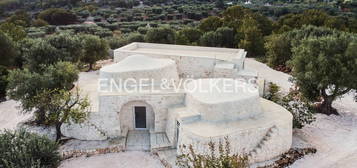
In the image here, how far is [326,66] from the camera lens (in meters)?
18.6

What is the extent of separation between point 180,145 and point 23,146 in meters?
7.46

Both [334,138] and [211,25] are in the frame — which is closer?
[334,138]

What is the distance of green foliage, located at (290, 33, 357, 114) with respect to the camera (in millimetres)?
18438

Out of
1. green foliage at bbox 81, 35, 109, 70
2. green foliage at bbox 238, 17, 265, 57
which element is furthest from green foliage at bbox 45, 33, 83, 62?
green foliage at bbox 238, 17, 265, 57

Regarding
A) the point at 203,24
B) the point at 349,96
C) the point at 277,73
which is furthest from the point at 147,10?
the point at 349,96

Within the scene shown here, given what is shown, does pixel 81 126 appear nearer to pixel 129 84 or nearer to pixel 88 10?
pixel 129 84

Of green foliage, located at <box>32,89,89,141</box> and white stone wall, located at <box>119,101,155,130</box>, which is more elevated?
green foliage, located at <box>32,89,89,141</box>

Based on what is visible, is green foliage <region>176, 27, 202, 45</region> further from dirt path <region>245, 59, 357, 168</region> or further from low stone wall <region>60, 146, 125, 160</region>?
low stone wall <region>60, 146, 125, 160</region>

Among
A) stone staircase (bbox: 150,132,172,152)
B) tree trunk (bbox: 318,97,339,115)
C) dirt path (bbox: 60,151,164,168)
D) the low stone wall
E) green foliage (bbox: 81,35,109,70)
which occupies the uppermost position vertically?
green foliage (bbox: 81,35,109,70)

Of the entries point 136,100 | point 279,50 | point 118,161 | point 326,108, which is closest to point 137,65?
point 136,100

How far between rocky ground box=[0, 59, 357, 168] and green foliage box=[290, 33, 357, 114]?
210 cm

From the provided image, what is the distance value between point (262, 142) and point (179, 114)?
473 centimetres

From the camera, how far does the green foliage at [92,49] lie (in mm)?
30562

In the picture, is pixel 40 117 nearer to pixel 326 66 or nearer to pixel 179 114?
pixel 179 114
